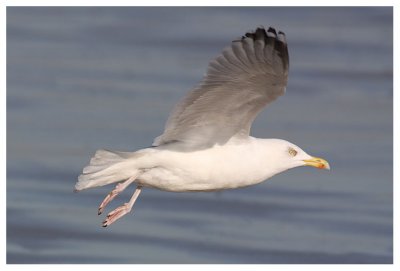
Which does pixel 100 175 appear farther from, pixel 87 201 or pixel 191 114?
pixel 87 201

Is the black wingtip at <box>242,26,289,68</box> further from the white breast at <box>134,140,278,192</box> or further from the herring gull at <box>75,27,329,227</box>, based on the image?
the white breast at <box>134,140,278,192</box>

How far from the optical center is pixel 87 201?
12742 millimetres

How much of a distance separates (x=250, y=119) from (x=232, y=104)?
227 mm

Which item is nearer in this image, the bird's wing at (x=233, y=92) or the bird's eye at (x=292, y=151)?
the bird's wing at (x=233, y=92)

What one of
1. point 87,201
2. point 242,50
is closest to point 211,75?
point 242,50

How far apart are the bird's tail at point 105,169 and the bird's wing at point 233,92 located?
0.29 metres

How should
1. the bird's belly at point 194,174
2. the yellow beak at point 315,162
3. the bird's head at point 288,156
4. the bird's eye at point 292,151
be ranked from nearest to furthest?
1. the bird's belly at point 194,174
2. the bird's head at point 288,156
3. the bird's eye at point 292,151
4. the yellow beak at point 315,162

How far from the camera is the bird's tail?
9.09m


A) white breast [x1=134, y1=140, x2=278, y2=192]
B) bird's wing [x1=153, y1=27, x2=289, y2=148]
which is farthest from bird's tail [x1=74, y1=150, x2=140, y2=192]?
bird's wing [x1=153, y1=27, x2=289, y2=148]

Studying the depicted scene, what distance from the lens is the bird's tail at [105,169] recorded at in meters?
9.09

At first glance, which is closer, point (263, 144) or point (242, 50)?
point (242, 50)

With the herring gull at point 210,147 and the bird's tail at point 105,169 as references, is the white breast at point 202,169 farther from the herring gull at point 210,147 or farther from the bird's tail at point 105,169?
the bird's tail at point 105,169

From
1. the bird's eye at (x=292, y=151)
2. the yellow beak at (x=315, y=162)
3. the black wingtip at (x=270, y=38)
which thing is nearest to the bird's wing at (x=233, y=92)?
the black wingtip at (x=270, y=38)

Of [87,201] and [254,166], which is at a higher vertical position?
[87,201]
